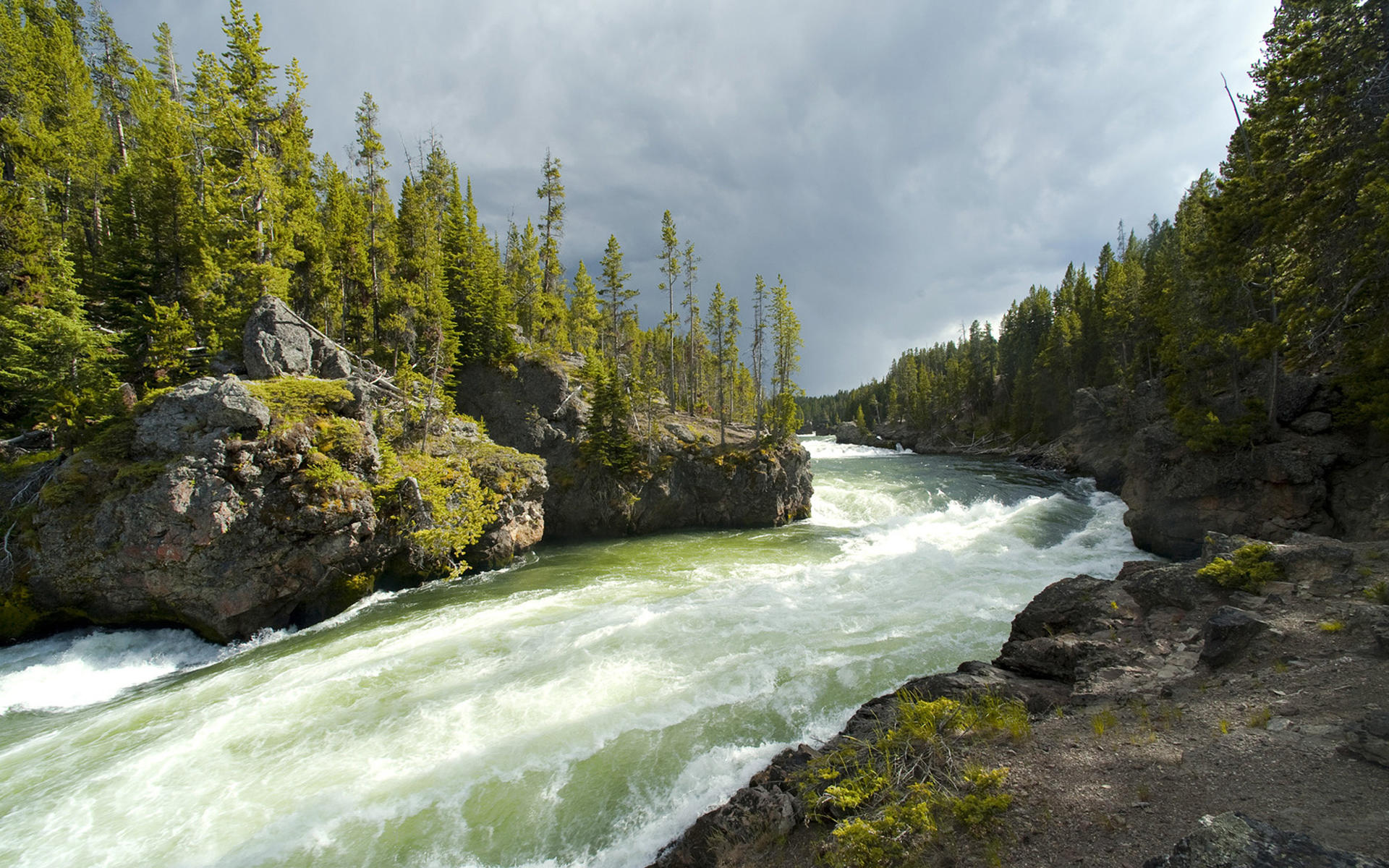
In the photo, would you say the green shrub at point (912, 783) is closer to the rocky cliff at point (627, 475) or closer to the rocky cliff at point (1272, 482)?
the rocky cliff at point (1272, 482)

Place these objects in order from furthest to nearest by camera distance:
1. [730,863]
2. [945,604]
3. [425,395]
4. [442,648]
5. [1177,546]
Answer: [425,395] → [1177,546] → [945,604] → [442,648] → [730,863]

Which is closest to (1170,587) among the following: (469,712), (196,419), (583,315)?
(469,712)

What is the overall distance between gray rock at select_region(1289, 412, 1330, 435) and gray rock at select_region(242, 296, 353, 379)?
3703 cm

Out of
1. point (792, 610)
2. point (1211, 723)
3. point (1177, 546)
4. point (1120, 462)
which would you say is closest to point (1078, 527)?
point (1177, 546)

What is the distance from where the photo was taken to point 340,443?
50.2 ft

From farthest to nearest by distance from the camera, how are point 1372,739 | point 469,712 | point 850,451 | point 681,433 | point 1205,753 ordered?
1. point 850,451
2. point 681,433
3. point 469,712
4. point 1205,753
5. point 1372,739

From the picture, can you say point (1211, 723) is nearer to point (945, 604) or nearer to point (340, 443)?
point (945, 604)

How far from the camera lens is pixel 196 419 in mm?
13078

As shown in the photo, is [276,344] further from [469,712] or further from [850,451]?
[850,451]

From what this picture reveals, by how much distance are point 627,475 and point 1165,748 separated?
2338 cm

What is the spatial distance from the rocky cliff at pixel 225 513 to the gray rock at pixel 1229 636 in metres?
18.7

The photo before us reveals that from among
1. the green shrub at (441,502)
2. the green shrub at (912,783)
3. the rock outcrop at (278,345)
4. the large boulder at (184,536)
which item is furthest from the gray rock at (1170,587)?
the rock outcrop at (278,345)

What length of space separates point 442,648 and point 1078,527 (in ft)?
97.2

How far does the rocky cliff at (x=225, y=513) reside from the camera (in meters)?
12.2
